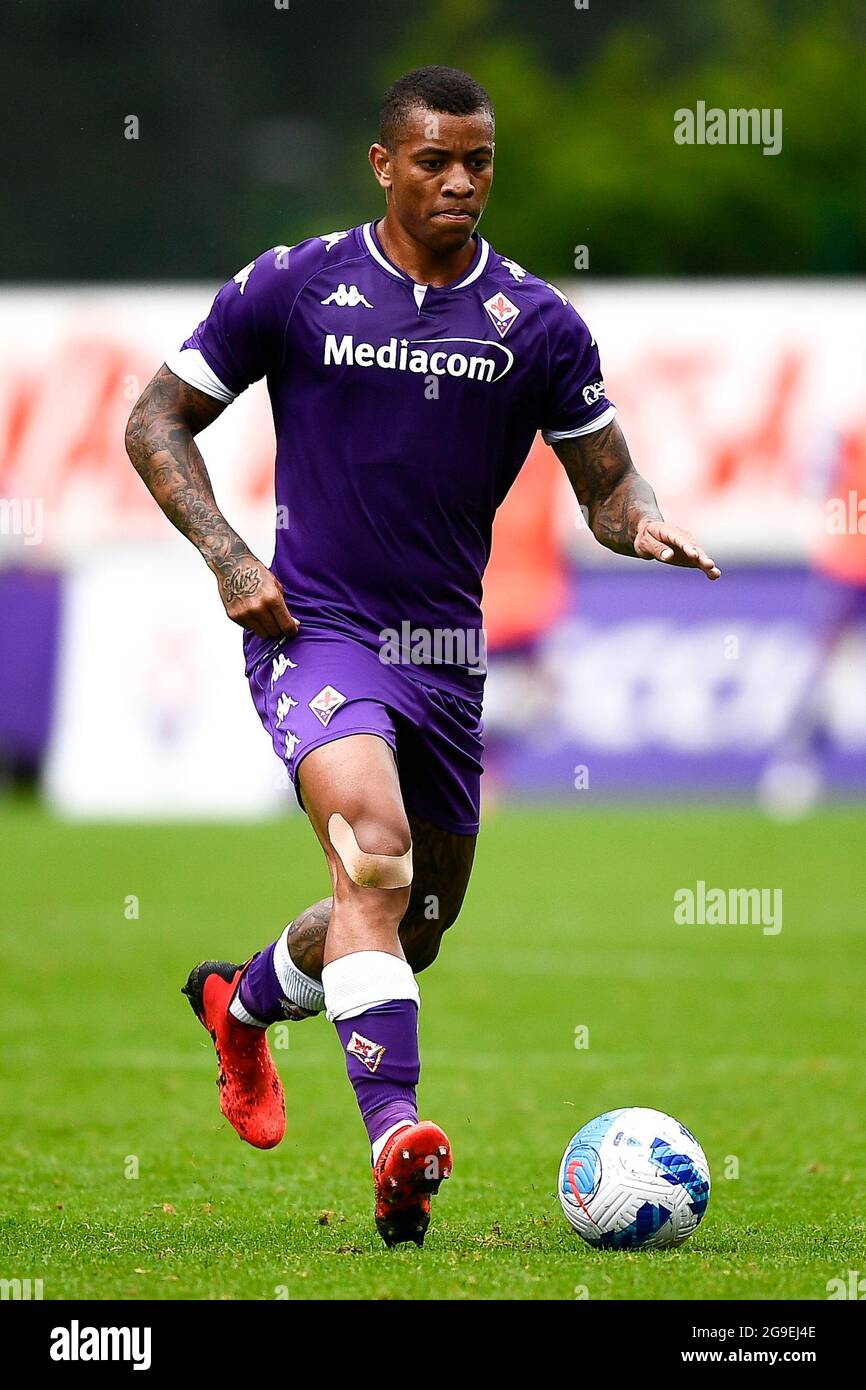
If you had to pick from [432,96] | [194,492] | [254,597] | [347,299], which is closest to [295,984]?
[254,597]

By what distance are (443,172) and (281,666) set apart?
4.14 feet

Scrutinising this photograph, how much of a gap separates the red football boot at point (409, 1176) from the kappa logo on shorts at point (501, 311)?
200 centimetres

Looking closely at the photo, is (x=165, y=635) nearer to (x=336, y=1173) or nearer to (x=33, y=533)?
(x=33, y=533)

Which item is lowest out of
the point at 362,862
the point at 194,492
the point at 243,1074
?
the point at 243,1074

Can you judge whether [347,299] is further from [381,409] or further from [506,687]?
[506,687]

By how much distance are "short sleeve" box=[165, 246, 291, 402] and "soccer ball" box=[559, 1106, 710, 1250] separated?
6.83 ft

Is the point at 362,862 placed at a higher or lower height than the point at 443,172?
lower

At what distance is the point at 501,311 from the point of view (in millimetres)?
5609

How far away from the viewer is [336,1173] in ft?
20.9

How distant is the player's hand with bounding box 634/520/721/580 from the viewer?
5.27 meters

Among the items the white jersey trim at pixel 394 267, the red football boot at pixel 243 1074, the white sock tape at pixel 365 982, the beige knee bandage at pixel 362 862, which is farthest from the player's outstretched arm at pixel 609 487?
the red football boot at pixel 243 1074

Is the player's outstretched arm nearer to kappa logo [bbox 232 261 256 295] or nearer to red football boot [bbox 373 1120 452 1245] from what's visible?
kappa logo [bbox 232 261 256 295]

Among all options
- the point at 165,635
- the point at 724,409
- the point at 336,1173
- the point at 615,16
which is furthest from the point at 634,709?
the point at 615,16
